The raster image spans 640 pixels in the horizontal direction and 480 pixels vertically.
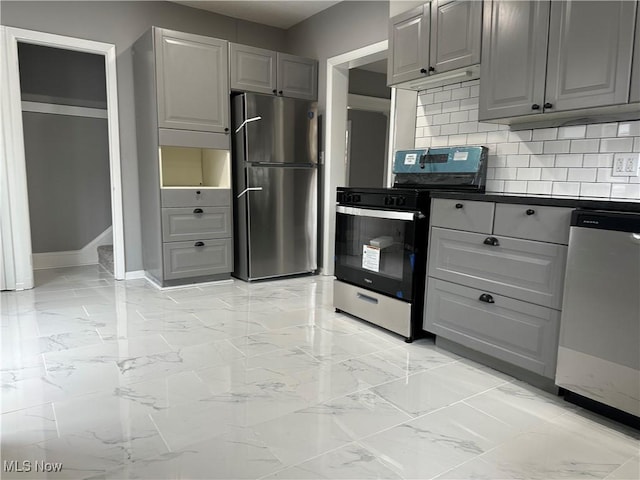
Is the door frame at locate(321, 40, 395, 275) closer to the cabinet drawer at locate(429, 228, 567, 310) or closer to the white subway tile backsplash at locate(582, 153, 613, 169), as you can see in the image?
the cabinet drawer at locate(429, 228, 567, 310)

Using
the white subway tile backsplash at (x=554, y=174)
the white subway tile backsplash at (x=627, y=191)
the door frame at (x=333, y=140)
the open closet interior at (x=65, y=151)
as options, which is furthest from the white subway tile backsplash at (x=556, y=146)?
the open closet interior at (x=65, y=151)

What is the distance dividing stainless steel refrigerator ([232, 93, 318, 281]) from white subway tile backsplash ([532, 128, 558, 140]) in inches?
87.0

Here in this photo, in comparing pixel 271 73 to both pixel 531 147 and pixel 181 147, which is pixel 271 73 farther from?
pixel 531 147

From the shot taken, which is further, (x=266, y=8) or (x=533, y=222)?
(x=266, y=8)

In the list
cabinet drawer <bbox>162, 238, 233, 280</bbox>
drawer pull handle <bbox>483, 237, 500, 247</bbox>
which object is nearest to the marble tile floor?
drawer pull handle <bbox>483, 237, 500, 247</bbox>

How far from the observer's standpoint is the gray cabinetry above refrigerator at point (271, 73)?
395cm

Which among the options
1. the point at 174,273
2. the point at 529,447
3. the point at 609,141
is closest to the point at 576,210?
the point at 609,141

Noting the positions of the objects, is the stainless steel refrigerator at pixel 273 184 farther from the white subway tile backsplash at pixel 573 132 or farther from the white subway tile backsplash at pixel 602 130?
the white subway tile backsplash at pixel 602 130

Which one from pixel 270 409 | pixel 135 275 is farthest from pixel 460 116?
pixel 135 275

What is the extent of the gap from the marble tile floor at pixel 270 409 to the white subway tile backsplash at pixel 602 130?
1329 millimetres

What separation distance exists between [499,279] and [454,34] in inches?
58.0

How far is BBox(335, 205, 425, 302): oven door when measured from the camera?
258 centimetres

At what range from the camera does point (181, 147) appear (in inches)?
149

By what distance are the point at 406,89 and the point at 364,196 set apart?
0.99 m
